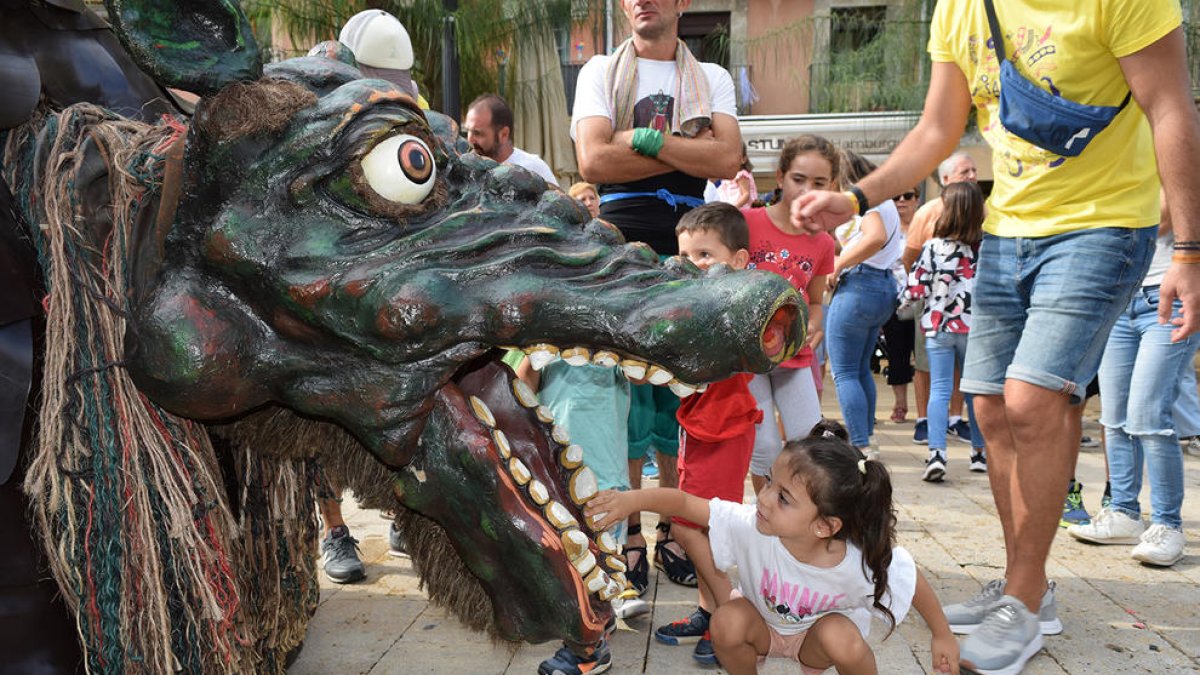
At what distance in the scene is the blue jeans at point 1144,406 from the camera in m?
4.32

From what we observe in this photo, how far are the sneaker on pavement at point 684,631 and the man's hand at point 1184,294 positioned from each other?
1.72 meters

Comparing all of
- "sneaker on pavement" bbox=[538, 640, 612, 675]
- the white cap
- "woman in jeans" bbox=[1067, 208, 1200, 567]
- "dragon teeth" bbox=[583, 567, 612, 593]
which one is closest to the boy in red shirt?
"sneaker on pavement" bbox=[538, 640, 612, 675]

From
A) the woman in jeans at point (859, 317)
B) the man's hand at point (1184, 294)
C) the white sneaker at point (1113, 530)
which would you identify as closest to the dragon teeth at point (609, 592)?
the man's hand at point (1184, 294)

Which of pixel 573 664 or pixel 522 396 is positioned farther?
pixel 573 664

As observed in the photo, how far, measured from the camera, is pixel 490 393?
1531 millimetres

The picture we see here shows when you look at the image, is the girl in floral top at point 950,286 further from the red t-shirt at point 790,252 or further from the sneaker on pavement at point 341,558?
the sneaker on pavement at point 341,558

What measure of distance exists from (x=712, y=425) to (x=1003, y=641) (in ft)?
3.77

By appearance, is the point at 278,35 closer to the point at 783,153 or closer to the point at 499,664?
the point at 783,153

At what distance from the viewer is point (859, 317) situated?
5.86 metres

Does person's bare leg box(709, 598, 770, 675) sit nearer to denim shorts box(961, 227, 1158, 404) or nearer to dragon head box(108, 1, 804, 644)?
denim shorts box(961, 227, 1158, 404)

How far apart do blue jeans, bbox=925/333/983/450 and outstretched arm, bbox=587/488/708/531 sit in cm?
352

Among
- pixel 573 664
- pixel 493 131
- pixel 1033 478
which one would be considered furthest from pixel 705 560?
pixel 493 131

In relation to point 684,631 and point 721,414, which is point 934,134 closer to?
point 721,414

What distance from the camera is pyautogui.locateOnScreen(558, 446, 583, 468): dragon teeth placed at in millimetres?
1516
